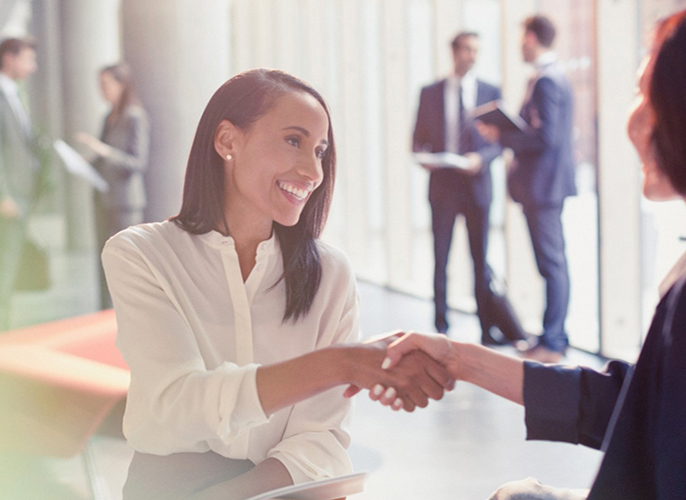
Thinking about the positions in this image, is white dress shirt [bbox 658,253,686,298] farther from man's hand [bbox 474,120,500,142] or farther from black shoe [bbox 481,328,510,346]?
black shoe [bbox 481,328,510,346]

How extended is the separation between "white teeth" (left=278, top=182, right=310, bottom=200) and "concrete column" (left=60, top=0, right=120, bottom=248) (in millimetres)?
11556

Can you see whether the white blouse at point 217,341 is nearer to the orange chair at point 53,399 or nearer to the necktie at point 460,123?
the orange chair at point 53,399

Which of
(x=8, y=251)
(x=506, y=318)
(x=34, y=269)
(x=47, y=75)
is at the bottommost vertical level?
(x=506, y=318)

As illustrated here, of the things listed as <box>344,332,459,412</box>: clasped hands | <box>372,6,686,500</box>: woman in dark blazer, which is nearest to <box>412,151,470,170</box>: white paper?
<box>344,332,459,412</box>: clasped hands

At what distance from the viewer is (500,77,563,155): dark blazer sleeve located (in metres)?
4.23

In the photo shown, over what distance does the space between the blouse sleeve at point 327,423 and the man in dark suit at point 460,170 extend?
3.39m

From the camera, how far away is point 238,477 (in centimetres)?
133

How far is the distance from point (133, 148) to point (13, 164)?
71 centimetres

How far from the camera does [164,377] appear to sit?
1.24 meters

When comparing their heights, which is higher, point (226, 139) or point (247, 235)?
point (226, 139)

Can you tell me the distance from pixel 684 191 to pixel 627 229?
352cm

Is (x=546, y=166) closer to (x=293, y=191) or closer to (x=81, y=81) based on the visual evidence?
(x=293, y=191)

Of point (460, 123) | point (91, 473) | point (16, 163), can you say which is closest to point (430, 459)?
point (91, 473)

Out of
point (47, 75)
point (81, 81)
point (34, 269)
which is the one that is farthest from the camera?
point (47, 75)
